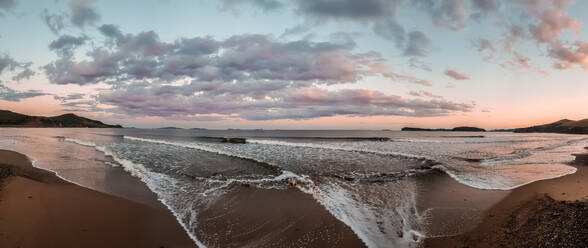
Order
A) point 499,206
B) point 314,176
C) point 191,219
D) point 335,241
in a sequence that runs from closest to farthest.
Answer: point 335,241 → point 191,219 → point 499,206 → point 314,176

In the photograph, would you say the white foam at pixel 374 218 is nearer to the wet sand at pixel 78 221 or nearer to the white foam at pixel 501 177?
the wet sand at pixel 78 221

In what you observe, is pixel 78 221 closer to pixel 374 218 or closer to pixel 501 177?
pixel 374 218

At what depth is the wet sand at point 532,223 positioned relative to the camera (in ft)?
19.5

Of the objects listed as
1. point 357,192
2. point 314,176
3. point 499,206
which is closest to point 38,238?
point 357,192

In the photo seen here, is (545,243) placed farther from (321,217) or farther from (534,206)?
(321,217)

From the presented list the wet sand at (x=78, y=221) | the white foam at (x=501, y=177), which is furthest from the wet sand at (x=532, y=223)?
the wet sand at (x=78, y=221)

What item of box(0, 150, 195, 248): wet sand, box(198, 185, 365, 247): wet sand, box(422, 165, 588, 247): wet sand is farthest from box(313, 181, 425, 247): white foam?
box(0, 150, 195, 248): wet sand

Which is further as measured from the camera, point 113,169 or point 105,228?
point 113,169

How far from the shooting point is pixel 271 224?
7324 millimetres

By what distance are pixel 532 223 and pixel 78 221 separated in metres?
13.4

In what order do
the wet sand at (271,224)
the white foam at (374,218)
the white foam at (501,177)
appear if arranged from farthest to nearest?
the white foam at (501,177) → the white foam at (374,218) → the wet sand at (271,224)

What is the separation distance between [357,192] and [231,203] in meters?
5.68

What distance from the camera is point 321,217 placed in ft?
25.9

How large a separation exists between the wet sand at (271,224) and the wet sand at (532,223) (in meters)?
2.57
